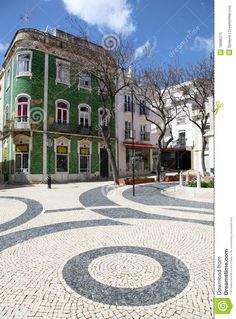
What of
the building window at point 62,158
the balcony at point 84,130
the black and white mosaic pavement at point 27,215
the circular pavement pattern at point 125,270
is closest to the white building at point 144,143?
the balcony at point 84,130

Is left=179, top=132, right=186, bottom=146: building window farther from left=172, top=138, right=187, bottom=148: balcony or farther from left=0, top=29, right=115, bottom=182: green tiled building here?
left=0, top=29, right=115, bottom=182: green tiled building

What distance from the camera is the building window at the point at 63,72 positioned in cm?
2183

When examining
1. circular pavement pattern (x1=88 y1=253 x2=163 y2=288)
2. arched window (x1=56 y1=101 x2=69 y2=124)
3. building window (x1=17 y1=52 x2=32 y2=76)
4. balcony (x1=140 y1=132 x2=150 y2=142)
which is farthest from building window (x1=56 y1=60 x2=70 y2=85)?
circular pavement pattern (x1=88 y1=253 x2=163 y2=288)

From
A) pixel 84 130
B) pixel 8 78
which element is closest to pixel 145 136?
pixel 84 130

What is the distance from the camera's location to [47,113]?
20859 millimetres

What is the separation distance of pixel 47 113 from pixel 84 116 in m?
4.03

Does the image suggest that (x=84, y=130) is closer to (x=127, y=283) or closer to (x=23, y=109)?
A: (x=23, y=109)

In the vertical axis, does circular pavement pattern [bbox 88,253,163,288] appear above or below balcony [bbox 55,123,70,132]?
below

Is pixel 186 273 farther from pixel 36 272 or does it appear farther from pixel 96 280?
pixel 36 272

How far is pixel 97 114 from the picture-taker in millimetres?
24625

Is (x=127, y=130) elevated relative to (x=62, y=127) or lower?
elevated

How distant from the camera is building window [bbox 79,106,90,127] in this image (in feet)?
76.5

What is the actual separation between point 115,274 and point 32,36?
21.8 meters

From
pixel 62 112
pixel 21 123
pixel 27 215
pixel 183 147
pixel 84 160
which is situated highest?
pixel 62 112
